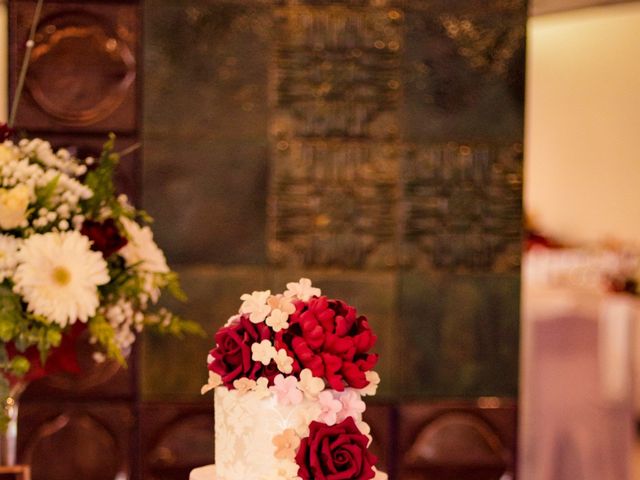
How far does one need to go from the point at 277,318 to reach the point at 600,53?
7.80 metres

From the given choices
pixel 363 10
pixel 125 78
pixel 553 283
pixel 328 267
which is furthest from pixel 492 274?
pixel 553 283

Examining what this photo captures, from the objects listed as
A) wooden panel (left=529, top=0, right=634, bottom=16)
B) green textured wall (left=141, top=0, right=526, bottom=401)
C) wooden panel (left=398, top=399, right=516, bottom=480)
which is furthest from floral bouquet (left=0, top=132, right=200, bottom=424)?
wooden panel (left=529, top=0, right=634, bottom=16)

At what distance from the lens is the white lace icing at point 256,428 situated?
1.30 m

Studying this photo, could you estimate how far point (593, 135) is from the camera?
28.0ft

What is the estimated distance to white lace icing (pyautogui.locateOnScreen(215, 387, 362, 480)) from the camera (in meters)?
1.30

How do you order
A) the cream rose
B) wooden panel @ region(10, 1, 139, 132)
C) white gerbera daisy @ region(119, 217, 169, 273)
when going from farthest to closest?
1. wooden panel @ region(10, 1, 139, 132)
2. white gerbera daisy @ region(119, 217, 169, 273)
3. the cream rose

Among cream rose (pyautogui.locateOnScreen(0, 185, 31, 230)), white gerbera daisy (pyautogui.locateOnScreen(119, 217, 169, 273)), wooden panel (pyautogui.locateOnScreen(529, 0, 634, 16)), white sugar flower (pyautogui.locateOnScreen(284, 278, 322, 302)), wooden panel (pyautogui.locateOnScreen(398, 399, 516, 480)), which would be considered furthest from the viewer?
wooden panel (pyautogui.locateOnScreen(529, 0, 634, 16))

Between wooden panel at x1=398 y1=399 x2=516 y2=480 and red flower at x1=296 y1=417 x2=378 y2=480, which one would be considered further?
wooden panel at x1=398 y1=399 x2=516 y2=480

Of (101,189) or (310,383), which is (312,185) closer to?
(101,189)

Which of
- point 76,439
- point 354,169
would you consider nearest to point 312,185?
point 354,169

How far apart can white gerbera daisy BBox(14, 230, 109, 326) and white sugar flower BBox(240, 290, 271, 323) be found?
35 cm

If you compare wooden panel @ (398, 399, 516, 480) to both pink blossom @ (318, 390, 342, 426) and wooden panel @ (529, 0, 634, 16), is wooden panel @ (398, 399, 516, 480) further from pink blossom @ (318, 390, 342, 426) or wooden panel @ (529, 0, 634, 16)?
wooden panel @ (529, 0, 634, 16)

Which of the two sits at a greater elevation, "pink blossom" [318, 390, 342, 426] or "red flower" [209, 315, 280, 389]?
"red flower" [209, 315, 280, 389]

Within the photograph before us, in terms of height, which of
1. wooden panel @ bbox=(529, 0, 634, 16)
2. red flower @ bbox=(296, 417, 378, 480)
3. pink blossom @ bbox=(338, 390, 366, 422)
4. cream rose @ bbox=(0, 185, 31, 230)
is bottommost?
red flower @ bbox=(296, 417, 378, 480)
